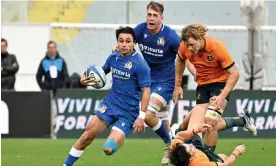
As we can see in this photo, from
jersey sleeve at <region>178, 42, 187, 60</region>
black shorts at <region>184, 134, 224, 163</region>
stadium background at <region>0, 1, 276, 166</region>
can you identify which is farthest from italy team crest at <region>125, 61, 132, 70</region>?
stadium background at <region>0, 1, 276, 166</region>

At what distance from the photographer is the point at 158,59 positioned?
46.9ft

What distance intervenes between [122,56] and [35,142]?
7616mm

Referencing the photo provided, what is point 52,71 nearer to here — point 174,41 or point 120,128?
point 174,41

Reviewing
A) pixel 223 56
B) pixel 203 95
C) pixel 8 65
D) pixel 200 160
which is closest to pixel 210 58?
pixel 223 56

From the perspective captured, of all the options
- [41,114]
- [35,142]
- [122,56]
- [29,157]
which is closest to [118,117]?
[122,56]

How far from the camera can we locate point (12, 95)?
21016 mm

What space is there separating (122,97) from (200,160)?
2430 mm

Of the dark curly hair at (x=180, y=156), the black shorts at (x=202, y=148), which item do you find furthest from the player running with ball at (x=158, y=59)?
the dark curly hair at (x=180, y=156)

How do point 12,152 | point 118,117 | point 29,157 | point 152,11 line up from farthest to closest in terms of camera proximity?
point 12,152 < point 29,157 < point 152,11 < point 118,117

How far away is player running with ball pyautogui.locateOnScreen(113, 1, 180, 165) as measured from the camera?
14.1 metres

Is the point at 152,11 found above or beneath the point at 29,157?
above

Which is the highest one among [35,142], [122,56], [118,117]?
[122,56]

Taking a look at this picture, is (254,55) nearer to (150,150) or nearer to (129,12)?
(129,12)

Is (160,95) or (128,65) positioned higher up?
(128,65)
